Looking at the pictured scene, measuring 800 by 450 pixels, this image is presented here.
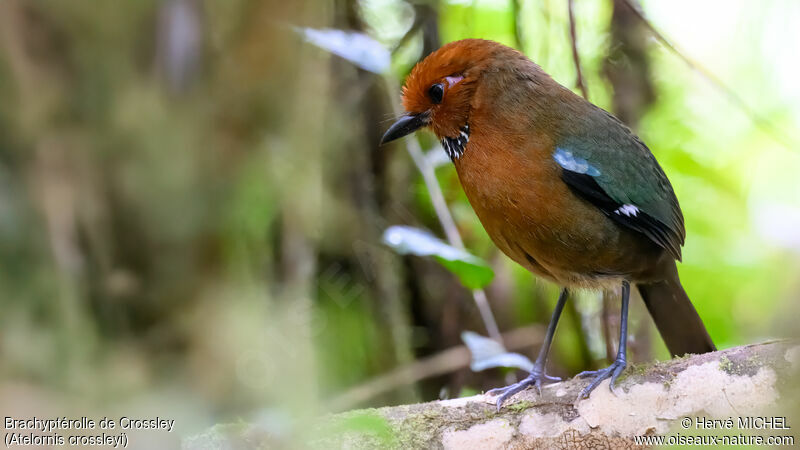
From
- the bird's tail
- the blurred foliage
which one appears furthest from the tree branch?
the bird's tail

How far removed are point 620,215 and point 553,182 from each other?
27cm

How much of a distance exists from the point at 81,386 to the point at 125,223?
74 cm

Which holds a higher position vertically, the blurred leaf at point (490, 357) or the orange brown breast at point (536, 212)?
the orange brown breast at point (536, 212)

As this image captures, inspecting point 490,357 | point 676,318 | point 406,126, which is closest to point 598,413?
point 490,357

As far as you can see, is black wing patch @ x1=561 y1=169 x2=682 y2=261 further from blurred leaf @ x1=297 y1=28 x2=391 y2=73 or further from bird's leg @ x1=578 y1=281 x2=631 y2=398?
blurred leaf @ x1=297 y1=28 x2=391 y2=73

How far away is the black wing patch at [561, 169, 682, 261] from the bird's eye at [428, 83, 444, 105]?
0.53 metres

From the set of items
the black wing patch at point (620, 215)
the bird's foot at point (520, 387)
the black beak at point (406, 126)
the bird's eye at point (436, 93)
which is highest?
the bird's eye at point (436, 93)

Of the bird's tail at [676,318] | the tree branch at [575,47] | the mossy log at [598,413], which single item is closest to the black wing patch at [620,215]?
the bird's tail at [676,318]

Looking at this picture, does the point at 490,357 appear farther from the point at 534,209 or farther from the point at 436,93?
the point at 436,93

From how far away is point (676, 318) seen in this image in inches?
101

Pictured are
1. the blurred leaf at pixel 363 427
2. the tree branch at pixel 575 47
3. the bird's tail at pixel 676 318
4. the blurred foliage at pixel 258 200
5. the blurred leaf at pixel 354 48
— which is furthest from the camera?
the blurred foliage at pixel 258 200

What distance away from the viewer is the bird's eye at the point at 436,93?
2473mm

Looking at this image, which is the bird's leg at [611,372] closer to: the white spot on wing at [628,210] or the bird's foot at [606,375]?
the bird's foot at [606,375]

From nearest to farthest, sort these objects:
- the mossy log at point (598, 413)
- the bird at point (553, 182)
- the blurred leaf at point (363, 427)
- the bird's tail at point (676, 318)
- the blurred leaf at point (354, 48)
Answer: the blurred leaf at point (363, 427), the mossy log at point (598, 413), the bird at point (553, 182), the bird's tail at point (676, 318), the blurred leaf at point (354, 48)
